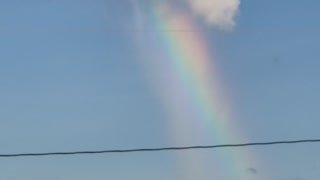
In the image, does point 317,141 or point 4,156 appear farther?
point 317,141

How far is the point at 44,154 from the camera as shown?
18.4 meters

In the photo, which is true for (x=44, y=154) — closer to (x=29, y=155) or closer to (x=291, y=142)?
(x=29, y=155)

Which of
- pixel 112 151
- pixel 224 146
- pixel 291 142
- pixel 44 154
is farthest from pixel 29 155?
pixel 291 142

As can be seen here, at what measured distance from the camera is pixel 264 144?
19000 millimetres

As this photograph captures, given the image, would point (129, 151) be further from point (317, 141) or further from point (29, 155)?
point (317, 141)

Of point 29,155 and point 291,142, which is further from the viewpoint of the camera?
point 291,142

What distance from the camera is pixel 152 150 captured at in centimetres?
1891

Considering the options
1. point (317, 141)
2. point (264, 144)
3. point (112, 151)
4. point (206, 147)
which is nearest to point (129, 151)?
point (112, 151)

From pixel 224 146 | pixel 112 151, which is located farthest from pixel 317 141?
pixel 112 151

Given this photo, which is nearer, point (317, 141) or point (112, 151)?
point (112, 151)

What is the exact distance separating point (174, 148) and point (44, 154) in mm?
3132

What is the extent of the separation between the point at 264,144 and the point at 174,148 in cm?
227

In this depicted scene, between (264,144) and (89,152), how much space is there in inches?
170

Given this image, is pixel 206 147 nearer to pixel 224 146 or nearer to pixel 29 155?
pixel 224 146
